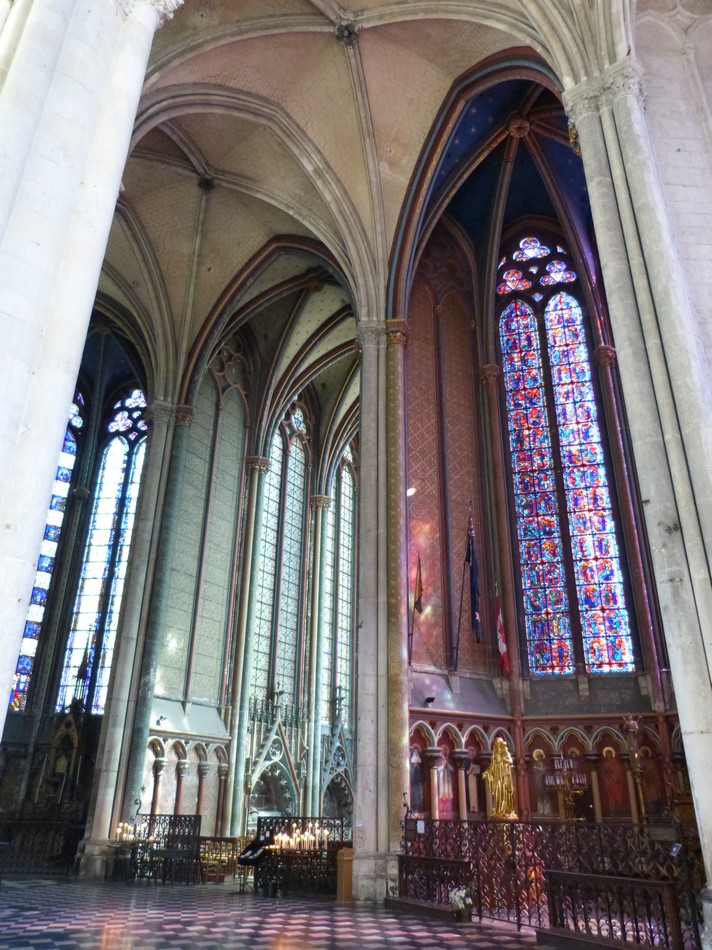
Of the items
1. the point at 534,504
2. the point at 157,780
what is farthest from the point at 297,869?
the point at 534,504

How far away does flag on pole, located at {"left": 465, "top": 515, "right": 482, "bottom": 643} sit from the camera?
1347 cm

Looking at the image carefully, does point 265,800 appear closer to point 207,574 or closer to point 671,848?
point 207,574

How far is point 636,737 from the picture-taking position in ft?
38.9

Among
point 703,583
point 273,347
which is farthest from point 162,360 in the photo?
point 703,583

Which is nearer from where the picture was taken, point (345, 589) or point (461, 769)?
point (461, 769)

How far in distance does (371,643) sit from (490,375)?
700 centimetres

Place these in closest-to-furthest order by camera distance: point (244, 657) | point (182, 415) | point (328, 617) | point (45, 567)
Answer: point (182, 415), point (244, 657), point (45, 567), point (328, 617)

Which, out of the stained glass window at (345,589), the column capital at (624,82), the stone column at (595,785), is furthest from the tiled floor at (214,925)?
the stained glass window at (345,589)

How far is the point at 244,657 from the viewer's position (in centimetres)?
1830

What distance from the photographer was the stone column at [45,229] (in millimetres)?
4809

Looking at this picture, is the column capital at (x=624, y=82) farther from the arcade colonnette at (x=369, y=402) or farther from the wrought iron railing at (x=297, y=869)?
the wrought iron railing at (x=297, y=869)

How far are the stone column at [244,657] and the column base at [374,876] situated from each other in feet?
24.6

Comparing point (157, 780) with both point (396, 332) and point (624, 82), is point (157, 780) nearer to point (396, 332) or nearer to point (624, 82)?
point (396, 332)

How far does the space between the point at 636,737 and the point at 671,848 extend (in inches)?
247
